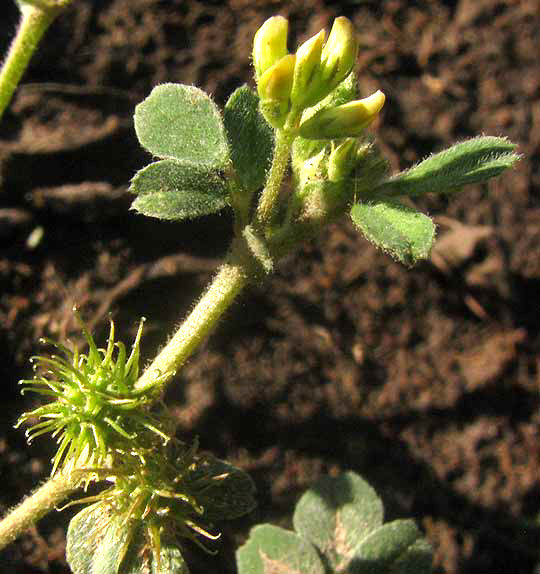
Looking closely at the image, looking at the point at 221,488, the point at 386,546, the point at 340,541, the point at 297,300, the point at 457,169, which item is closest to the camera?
the point at 457,169

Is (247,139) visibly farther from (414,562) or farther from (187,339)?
(414,562)


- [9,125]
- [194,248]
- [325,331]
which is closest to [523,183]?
[325,331]

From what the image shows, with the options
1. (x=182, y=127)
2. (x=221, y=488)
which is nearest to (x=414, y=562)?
(x=221, y=488)

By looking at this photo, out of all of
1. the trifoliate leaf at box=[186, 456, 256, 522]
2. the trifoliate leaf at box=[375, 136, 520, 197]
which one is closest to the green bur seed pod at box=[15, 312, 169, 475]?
the trifoliate leaf at box=[186, 456, 256, 522]

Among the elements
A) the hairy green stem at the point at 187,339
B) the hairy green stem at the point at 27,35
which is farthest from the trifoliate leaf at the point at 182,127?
the hairy green stem at the point at 27,35

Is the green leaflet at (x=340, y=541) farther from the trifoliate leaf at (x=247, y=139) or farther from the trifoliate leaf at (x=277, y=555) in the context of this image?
the trifoliate leaf at (x=247, y=139)

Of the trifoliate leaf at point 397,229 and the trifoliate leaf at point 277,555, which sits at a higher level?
the trifoliate leaf at point 397,229

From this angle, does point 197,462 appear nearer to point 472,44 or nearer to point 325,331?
point 325,331
